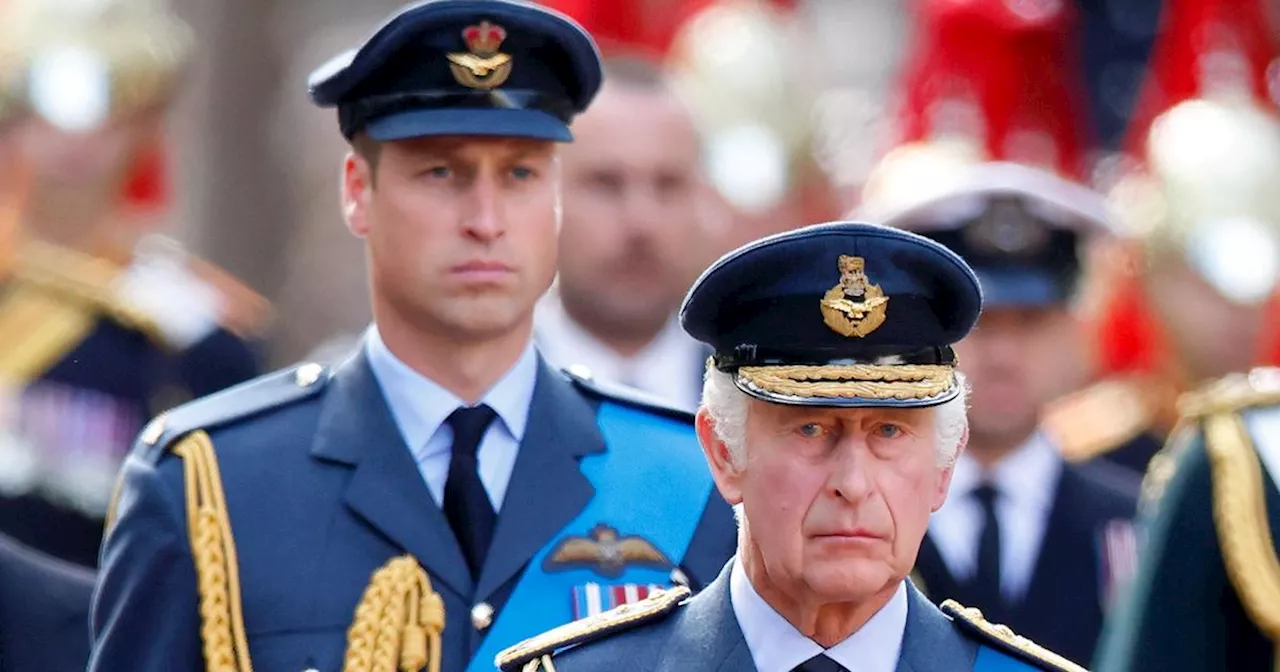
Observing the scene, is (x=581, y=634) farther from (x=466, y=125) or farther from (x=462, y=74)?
(x=462, y=74)

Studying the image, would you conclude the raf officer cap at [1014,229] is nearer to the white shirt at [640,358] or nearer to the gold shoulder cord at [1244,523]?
the white shirt at [640,358]

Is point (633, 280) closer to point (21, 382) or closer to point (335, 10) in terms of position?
point (21, 382)

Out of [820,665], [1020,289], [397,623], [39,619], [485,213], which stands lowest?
[39,619]

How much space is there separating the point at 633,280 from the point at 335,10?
7.14 meters

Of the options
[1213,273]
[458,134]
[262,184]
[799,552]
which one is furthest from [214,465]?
[262,184]

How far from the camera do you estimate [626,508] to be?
6.84 m

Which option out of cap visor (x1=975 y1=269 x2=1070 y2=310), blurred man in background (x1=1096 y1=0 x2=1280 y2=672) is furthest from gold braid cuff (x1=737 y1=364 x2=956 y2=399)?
cap visor (x1=975 y1=269 x2=1070 y2=310)

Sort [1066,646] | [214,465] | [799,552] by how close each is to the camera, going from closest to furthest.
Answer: [799,552], [214,465], [1066,646]

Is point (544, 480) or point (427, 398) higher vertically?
point (427, 398)

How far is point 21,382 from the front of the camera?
9.78 meters

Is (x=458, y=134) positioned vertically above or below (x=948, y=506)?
above

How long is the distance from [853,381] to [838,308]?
154 mm

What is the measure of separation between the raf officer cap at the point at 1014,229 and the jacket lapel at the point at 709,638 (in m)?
3.20

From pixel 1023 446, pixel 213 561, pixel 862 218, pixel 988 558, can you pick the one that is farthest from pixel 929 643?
pixel 862 218
